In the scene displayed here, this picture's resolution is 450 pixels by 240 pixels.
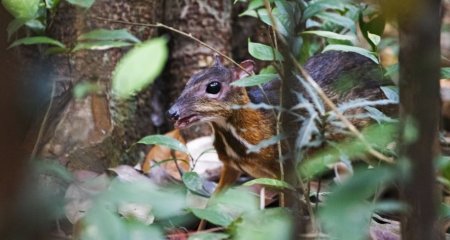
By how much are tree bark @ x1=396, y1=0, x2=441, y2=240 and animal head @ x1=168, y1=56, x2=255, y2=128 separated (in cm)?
246

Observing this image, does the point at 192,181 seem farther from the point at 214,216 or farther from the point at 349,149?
the point at 349,149

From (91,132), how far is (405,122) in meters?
2.69

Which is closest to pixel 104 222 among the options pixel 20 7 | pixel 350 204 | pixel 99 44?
pixel 350 204

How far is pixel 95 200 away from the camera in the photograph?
1389 millimetres

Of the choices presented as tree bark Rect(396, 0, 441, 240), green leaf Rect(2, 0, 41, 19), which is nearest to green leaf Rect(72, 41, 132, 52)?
green leaf Rect(2, 0, 41, 19)

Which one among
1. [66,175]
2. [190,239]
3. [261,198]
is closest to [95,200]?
[66,175]

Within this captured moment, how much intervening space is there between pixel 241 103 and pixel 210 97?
0.20 m

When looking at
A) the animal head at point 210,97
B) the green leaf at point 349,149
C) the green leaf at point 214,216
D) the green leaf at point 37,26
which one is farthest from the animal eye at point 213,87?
the green leaf at point 349,149

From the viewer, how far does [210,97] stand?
401 centimetres

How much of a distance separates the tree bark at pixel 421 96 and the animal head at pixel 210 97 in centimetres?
246

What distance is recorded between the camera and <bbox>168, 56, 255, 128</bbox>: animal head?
3896mm

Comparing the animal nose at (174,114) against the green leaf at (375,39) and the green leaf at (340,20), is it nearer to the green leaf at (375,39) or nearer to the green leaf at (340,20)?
the green leaf at (340,20)

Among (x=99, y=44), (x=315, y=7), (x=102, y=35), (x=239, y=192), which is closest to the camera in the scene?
(x=239, y=192)

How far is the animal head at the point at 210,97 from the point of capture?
12.8 ft
